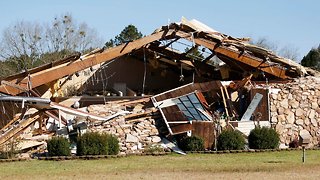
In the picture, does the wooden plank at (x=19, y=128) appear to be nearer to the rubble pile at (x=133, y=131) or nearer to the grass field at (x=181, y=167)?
the rubble pile at (x=133, y=131)

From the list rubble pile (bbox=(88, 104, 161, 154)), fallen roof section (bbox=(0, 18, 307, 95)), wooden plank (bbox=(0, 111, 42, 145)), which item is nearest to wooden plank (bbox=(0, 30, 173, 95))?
fallen roof section (bbox=(0, 18, 307, 95))

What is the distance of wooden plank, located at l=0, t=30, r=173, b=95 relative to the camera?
24.5 metres

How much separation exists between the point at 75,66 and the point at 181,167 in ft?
31.6

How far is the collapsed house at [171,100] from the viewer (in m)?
23.7

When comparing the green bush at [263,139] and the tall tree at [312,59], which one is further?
the tall tree at [312,59]

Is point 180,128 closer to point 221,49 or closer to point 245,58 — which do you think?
point 221,49

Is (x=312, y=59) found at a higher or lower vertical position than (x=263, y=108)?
higher

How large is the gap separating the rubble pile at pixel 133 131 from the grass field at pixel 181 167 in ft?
7.74

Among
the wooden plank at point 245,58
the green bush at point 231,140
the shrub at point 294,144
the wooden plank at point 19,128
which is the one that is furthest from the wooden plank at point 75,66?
the shrub at point 294,144

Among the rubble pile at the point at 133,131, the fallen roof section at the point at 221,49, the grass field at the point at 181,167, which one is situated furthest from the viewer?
the fallen roof section at the point at 221,49

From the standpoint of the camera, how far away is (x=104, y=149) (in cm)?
2067

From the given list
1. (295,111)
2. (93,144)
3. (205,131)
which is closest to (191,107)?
(205,131)

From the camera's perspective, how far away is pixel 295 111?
26016mm

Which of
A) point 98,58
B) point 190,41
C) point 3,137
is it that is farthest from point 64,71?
point 190,41
